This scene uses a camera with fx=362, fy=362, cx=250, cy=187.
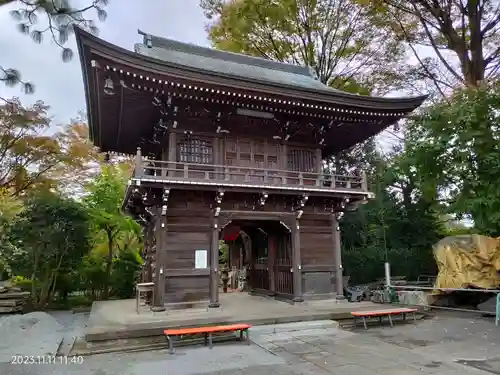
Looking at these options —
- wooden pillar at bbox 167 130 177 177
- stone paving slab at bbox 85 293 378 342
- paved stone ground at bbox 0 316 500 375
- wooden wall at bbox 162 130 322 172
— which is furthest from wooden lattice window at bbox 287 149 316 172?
paved stone ground at bbox 0 316 500 375

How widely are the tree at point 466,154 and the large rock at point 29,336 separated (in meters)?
13.3

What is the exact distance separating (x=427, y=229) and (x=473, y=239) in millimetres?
6846

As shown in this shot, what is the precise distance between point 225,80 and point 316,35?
12.8m

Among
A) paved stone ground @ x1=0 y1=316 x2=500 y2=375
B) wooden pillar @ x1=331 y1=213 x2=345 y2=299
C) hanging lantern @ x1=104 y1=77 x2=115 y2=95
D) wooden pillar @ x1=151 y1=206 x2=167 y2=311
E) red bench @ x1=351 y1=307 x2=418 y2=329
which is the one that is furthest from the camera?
wooden pillar @ x1=331 y1=213 x2=345 y2=299

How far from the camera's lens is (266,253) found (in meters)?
14.5

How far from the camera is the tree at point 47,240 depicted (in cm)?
1475

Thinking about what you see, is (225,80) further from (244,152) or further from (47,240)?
(47,240)

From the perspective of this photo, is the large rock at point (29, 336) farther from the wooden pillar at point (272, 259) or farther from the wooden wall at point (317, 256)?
the wooden wall at point (317, 256)

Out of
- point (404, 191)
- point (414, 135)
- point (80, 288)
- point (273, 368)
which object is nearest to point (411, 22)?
point (414, 135)

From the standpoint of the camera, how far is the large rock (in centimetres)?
738

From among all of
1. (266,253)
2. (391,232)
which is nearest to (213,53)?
(266,253)

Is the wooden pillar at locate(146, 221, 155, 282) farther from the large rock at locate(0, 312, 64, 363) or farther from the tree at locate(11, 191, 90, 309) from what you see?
the tree at locate(11, 191, 90, 309)

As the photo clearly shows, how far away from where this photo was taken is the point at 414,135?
1535 cm

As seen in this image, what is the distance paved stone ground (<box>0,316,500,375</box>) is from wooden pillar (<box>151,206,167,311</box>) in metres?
2.65
